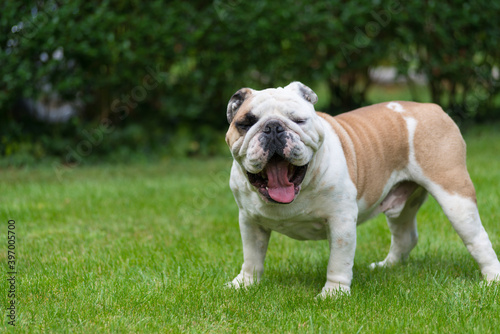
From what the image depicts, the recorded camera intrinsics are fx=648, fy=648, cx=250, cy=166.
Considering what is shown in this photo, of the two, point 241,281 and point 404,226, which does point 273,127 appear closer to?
point 241,281

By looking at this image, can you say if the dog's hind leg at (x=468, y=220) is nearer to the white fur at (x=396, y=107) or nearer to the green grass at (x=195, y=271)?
the green grass at (x=195, y=271)

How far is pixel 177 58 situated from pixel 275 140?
5.31 metres

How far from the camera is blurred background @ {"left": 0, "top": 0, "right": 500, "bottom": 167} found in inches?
299

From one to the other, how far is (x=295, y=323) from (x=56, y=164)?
548 cm

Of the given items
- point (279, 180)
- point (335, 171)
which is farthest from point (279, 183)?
point (335, 171)

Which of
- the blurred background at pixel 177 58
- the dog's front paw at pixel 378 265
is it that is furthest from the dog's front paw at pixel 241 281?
the blurred background at pixel 177 58

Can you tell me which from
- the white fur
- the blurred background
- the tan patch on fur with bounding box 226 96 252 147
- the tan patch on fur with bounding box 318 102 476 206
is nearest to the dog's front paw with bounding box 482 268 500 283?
the tan patch on fur with bounding box 318 102 476 206

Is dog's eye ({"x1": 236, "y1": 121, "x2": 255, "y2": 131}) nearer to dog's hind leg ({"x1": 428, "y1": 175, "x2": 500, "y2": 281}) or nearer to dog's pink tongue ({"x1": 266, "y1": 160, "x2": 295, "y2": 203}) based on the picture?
dog's pink tongue ({"x1": 266, "y1": 160, "x2": 295, "y2": 203})

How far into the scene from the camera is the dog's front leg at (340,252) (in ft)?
11.6

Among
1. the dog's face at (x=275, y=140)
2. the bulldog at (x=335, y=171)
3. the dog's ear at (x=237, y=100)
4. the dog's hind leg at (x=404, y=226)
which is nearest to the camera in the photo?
the dog's face at (x=275, y=140)

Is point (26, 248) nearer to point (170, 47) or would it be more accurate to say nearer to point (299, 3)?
point (170, 47)

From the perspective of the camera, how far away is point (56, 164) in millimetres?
7941

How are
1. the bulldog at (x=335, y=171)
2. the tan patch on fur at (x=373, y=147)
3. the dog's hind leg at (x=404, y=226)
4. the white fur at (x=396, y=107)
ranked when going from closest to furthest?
the bulldog at (x=335, y=171) → the tan patch on fur at (x=373, y=147) → the white fur at (x=396, y=107) → the dog's hind leg at (x=404, y=226)

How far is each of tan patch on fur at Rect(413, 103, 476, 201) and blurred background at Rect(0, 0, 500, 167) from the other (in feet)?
14.3
